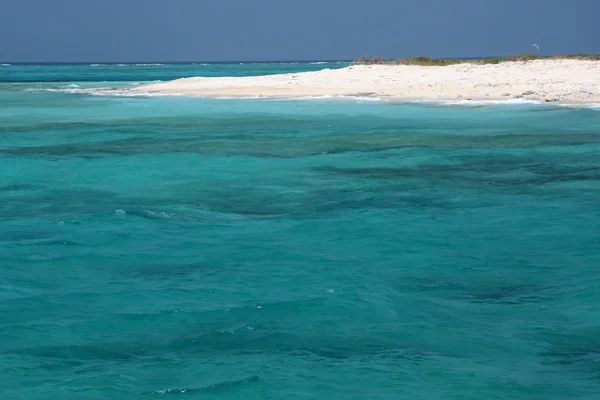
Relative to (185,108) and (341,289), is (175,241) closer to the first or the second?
(341,289)

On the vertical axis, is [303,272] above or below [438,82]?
below

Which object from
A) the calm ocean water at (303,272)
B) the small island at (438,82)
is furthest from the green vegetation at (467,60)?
the calm ocean water at (303,272)

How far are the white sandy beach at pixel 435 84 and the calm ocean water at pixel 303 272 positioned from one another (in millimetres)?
15119

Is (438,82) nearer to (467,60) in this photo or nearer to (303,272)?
(467,60)

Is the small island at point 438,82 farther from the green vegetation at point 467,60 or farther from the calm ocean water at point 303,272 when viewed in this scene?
the calm ocean water at point 303,272

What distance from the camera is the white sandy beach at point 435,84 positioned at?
127ft

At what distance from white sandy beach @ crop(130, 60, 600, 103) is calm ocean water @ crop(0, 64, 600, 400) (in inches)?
595

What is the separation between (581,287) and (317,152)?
12.7 m

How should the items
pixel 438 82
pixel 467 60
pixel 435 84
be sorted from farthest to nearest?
1. pixel 467 60
2. pixel 438 82
3. pixel 435 84

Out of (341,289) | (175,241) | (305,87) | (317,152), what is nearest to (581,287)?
(341,289)

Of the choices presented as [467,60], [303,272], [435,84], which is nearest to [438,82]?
[435,84]

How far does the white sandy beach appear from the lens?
38.7m

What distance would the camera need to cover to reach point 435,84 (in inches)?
1762

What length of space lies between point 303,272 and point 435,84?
34.3 metres
